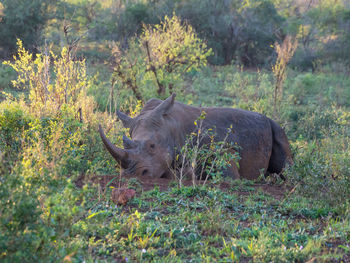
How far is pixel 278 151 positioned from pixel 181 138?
95.8 inches

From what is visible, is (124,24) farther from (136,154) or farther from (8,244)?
(8,244)

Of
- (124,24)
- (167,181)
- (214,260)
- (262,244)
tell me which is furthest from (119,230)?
(124,24)

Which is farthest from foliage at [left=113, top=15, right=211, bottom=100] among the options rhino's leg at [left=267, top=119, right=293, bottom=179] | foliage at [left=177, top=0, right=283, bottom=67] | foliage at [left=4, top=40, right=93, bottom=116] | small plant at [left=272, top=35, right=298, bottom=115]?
foliage at [left=177, top=0, right=283, bottom=67]

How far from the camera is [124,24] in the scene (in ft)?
90.8

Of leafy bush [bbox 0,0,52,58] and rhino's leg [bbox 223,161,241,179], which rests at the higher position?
leafy bush [bbox 0,0,52,58]

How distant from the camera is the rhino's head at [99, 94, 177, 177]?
6867 millimetres

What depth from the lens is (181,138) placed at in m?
7.89

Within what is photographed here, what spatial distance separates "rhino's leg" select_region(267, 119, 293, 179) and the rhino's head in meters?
2.57

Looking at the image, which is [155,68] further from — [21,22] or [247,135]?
[21,22]

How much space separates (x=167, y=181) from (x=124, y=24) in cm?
2214

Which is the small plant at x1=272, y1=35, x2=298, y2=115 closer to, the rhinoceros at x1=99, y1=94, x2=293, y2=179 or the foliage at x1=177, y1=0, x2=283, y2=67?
the rhinoceros at x1=99, y1=94, x2=293, y2=179

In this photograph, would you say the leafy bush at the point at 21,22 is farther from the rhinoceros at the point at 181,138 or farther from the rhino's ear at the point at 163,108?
the rhino's ear at the point at 163,108

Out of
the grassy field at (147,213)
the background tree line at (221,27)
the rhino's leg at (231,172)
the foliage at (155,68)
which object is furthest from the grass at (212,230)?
the background tree line at (221,27)

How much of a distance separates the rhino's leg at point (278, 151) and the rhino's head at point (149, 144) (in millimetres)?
2574
